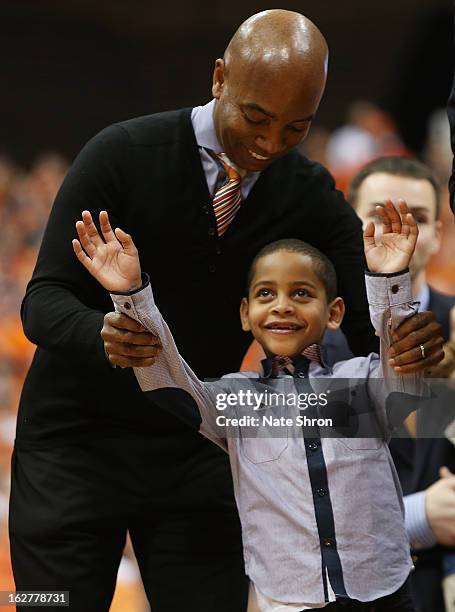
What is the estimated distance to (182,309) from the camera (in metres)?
1.79

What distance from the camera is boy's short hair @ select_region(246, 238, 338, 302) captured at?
176 centimetres

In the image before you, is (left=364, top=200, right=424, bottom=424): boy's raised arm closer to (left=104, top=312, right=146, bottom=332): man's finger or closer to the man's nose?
the man's nose

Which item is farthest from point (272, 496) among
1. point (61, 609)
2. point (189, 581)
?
point (61, 609)

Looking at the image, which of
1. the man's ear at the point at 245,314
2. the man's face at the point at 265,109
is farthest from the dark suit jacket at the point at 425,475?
the man's face at the point at 265,109

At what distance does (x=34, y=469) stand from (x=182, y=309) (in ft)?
1.23

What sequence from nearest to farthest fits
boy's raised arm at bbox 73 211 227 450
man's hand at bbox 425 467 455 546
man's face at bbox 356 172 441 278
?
1. boy's raised arm at bbox 73 211 227 450
2. man's hand at bbox 425 467 455 546
3. man's face at bbox 356 172 441 278

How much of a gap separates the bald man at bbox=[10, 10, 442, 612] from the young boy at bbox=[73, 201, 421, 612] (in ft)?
0.22

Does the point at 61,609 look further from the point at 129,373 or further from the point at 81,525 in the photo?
the point at 129,373

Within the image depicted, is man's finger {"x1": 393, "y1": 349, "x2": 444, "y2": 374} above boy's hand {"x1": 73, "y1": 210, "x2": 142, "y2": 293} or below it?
below

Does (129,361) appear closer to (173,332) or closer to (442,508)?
(173,332)

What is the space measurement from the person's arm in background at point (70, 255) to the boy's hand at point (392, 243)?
0.41m

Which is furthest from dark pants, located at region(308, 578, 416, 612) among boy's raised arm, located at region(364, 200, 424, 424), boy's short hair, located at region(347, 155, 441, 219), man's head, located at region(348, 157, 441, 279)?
boy's short hair, located at region(347, 155, 441, 219)

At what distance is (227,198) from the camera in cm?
177

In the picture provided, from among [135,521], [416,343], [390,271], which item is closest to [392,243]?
[390,271]
